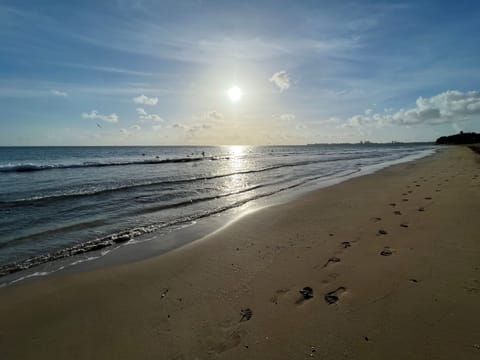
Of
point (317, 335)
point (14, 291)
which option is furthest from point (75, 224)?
point (317, 335)

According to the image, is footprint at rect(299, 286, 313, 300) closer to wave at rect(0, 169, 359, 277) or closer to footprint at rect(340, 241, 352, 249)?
footprint at rect(340, 241, 352, 249)

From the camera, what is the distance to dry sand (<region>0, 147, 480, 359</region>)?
274cm

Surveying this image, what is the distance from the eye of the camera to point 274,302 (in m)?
3.53

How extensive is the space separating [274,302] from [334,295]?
0.88 metres

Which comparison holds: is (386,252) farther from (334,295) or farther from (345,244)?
(334,295)

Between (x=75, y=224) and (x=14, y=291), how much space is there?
4173mm

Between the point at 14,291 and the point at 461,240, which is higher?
the point at 461,240

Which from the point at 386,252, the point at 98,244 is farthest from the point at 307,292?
the point at 98,244

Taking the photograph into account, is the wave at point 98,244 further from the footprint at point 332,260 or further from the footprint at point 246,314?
the footprint at point 332,260

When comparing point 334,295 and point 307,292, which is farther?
point 307,292

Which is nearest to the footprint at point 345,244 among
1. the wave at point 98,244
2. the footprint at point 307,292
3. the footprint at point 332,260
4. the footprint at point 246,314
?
the footprint at point 332,260

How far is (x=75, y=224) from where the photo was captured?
8.34m

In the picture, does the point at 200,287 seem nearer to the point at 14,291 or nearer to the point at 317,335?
the point at 317,335

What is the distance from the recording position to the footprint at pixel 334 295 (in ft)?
11.3
